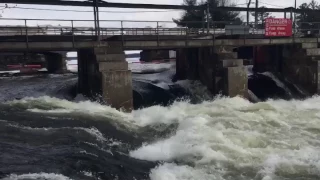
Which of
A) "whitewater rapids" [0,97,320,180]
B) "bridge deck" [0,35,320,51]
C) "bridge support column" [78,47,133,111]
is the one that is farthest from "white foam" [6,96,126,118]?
"bridge deck" [0,35,320,51]

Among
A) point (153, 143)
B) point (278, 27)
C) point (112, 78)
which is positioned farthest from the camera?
point (278, 27)

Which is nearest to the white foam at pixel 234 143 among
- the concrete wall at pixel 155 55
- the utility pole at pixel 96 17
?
the utility pole at pixel 96 17

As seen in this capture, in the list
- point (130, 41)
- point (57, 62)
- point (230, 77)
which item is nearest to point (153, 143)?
point (130, 41)

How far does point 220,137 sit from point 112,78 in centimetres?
674

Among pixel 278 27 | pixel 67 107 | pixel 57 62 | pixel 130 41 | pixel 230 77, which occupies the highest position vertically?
pixel 278 27

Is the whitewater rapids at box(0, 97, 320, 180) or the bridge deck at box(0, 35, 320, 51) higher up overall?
the bridge deck at box(0, 35, 320, 51)

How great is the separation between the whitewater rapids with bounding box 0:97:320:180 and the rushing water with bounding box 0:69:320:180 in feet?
0.08

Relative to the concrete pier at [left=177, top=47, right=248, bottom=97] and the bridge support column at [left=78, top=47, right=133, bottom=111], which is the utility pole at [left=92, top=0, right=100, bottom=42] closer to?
the bridge support column at [left=78, top=47, right=133, bottom=111]

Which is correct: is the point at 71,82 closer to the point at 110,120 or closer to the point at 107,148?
the point at 110,120

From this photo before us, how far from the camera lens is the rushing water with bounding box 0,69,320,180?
8.80 metres

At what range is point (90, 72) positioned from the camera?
1873 centimetres

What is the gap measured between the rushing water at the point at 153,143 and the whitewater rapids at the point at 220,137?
3 centimetres

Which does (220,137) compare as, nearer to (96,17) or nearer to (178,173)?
(178,173)

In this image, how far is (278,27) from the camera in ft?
75.8
